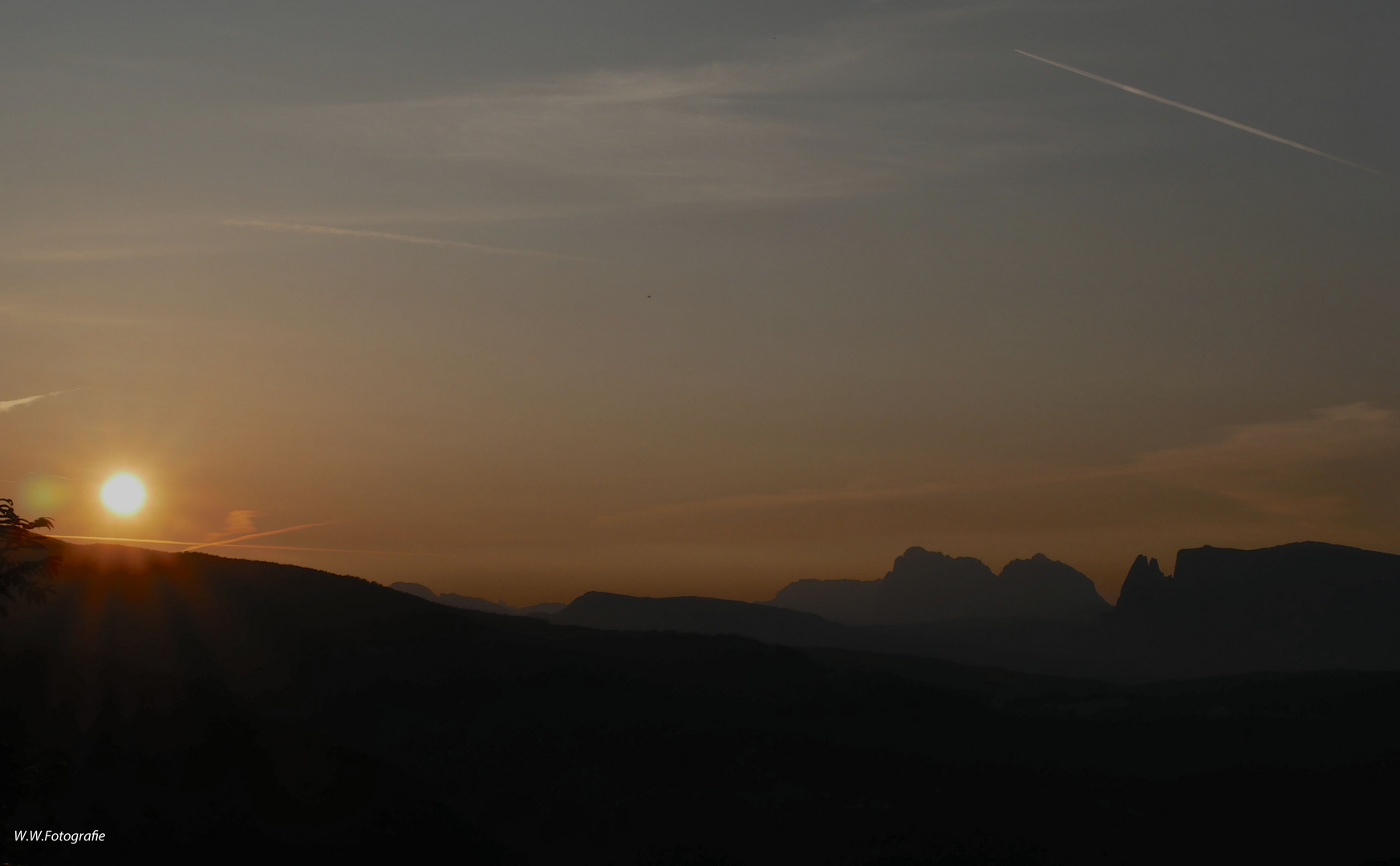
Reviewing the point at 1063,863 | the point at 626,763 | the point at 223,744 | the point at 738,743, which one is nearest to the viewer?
the point at 223,744

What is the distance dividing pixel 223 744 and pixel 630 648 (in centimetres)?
4714

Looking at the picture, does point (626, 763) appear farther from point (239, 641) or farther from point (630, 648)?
point (239, 641)

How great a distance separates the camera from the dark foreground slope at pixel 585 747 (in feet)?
153

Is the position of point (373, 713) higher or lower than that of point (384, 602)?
lower

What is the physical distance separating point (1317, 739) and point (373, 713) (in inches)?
2947

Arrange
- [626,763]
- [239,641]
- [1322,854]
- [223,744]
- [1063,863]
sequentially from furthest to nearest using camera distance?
[239,641] → [626,763] → [1322,854] → [1063,863] → [223,744]

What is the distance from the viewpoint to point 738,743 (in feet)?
235

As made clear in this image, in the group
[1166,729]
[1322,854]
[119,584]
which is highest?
[119,584]

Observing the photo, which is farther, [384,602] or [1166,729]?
[384,602]

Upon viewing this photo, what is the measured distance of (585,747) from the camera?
69.2 meters

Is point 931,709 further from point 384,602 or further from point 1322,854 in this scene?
point 384,602

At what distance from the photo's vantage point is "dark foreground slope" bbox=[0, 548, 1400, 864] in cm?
4662

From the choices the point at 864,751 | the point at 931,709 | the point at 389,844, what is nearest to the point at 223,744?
the point at 389,844

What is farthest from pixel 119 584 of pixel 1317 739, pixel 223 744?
pixel 1317 739
